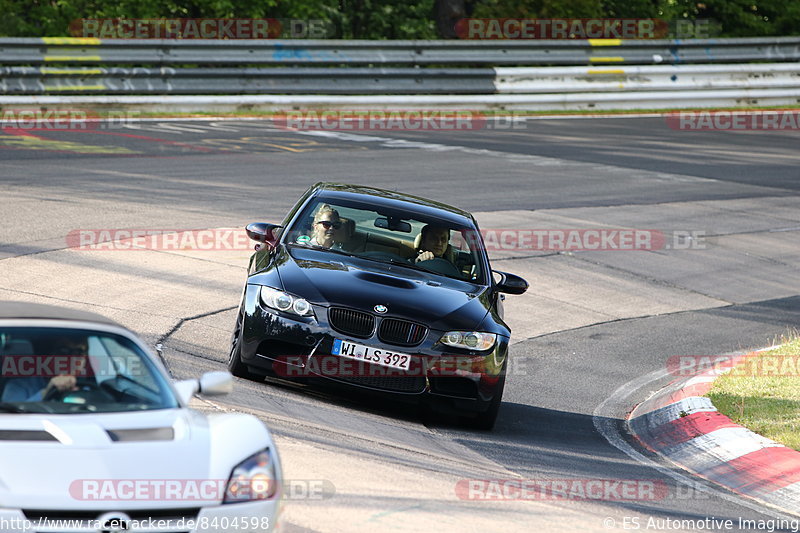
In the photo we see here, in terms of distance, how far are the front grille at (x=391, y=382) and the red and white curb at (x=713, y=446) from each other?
1862 millimetres

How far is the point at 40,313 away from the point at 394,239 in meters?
4.55

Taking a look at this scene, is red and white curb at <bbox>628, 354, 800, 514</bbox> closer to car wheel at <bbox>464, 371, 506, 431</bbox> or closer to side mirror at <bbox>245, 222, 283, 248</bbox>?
car wheel at <bbox>464, 371, 506, 431</bbox>

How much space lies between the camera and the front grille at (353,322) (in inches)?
313

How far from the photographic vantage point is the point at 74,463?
4.30 m

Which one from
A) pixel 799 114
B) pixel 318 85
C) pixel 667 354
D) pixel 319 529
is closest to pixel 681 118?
pixel 799 114

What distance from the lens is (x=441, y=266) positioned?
30.0 ft

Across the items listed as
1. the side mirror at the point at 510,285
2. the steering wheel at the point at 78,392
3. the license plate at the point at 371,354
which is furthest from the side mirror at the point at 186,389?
the side mirror at the point at 510,285

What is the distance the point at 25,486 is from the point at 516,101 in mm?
23686

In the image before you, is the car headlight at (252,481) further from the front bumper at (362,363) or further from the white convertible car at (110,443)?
the front bumper at (362,363)

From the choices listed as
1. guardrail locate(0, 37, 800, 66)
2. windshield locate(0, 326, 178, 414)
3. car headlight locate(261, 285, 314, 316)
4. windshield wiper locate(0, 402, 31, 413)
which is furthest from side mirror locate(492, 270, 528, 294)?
guardrail locate(0, 37, 800, 66)

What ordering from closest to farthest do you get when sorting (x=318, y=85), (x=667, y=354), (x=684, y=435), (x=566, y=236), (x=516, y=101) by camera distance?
(x=684, y=435) → (x=667, y=354) → (x=566, y=236) → (x=318, y=85) → (x=516, y=101)

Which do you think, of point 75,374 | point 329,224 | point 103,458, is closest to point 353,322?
point 329,224

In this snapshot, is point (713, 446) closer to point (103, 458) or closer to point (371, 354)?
point (371, 354)

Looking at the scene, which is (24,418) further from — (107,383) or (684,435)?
(684,435)
